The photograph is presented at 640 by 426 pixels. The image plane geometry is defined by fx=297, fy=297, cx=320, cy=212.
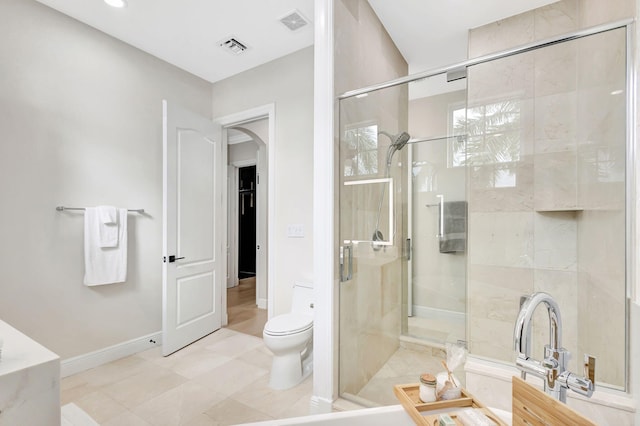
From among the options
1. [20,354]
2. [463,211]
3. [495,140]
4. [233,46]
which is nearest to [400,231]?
[463,211]

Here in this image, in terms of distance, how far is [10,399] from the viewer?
82cm

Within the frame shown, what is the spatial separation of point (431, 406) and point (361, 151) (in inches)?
55.7

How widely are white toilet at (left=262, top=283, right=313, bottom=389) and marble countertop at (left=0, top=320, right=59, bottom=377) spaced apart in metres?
1.30

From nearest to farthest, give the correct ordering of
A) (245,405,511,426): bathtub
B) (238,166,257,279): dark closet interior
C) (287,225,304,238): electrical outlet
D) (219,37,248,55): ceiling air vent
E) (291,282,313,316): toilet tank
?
1. (245,405,511,426): bathtub
2. (291,282,313,316): toilet tank
3. (219,37,248,55): ceiling air vent
4. (287,225,304,238): electrical outlet
5. (238,166,257,279): dark closet interior

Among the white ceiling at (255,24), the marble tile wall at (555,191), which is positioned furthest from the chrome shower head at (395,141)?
the white ceiling at (255,24)

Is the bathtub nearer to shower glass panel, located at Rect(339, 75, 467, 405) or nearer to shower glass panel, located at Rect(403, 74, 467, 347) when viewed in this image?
shower glass panel, located at Rect(339, 75, 467, 405)

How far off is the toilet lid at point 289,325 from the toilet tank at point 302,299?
0.08 meters

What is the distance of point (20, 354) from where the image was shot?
3.07ft

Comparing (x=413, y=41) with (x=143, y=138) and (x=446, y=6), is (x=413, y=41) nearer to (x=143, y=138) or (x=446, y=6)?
(x=446, y=6)

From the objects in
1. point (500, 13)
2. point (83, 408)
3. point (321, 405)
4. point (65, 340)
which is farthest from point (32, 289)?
point (500, 13)

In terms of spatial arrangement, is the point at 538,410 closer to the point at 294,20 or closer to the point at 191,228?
the point at 294,20

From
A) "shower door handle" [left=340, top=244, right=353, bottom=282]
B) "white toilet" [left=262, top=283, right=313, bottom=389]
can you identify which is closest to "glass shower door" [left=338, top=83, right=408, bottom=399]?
"shower door handle" [left=340, top=244, right=353, bottom=282]

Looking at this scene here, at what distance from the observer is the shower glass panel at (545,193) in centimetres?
146

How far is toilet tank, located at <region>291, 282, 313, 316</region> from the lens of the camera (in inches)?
97.0
